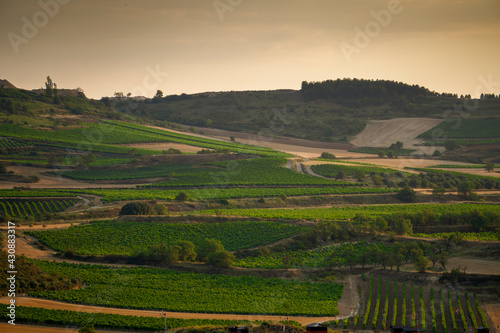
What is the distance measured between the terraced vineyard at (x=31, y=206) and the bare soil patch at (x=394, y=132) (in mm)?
84295

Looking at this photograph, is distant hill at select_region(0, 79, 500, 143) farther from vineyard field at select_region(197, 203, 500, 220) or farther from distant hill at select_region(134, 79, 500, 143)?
vineyard field at select_region(197, 203, 500, 220)

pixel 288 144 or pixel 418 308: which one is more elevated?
pixel 288 144

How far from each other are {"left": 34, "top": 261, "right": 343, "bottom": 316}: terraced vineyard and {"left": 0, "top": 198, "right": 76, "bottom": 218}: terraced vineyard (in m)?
23.9

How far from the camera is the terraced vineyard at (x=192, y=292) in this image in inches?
1768

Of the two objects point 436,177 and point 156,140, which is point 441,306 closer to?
point 436,177

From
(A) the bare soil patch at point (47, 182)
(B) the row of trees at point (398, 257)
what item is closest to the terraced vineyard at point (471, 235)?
(B) the row of trees at point (398, 257)

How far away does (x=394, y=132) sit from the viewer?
15275cm

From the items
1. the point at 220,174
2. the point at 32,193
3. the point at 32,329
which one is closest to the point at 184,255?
the point at 32,329

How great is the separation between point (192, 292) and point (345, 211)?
36.6 meters

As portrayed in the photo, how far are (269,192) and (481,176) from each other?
39.0 meters

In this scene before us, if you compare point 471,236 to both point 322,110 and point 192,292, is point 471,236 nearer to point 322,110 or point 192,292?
point 192,292

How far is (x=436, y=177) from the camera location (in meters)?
102

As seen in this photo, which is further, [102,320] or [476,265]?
[476,265]

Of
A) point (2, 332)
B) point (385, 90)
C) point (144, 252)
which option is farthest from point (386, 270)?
point (385, 90)
